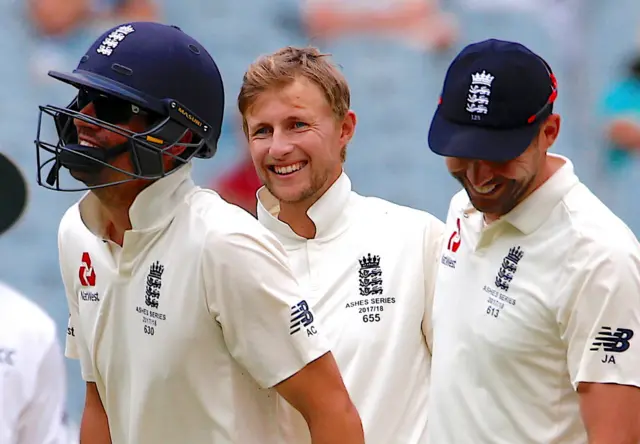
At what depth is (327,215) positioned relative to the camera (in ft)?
10.9

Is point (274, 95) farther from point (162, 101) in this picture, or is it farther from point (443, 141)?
point (162, 101)

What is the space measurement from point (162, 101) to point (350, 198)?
1041 millimetres

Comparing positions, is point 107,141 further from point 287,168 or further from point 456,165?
point 287,168

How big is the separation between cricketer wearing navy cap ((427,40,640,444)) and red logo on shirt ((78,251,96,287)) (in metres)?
0.79

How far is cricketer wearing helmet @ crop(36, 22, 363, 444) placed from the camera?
234 centimetres

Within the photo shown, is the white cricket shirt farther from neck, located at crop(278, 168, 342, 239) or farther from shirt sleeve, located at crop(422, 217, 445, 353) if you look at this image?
shirt sleeve, located at crop(422, 217, 445, 353)

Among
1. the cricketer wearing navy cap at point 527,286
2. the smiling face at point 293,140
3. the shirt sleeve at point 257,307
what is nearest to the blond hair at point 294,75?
the smiling face at point 293,140

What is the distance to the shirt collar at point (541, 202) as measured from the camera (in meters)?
2.75

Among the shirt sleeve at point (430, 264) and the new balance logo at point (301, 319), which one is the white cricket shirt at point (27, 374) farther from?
the shirt sleeve at point (430, 264)

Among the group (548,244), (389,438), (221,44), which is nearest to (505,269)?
A: (548,244)

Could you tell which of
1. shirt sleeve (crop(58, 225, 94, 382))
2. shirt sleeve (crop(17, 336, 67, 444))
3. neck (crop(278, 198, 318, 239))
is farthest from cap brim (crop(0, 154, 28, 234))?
neck (crop(278, 198, 318, 239))

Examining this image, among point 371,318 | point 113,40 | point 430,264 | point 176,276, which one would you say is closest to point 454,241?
point 430,264

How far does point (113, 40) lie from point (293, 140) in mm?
823

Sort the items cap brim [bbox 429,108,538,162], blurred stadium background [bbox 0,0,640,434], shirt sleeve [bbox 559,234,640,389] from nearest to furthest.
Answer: shirt sleeve [bbox 559,234,640,389] < cap brim [bbox 429,108,538,162] < blurred stadium background [bbox 0,0,640,434]
